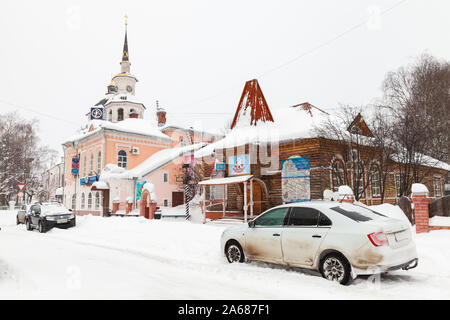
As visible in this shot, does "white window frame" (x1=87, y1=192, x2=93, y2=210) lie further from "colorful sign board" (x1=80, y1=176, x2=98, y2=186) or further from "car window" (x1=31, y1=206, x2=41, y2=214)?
"car window" (x1=31, y1=206, x2=41, y2=214)

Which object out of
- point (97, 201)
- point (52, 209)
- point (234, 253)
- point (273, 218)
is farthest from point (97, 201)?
point (273, 218)

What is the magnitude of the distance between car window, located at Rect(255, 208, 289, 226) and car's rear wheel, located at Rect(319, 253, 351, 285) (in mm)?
1307

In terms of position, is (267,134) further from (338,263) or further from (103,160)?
(103,160)

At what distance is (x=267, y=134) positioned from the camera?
64.2 ft

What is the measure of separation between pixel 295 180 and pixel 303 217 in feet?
38.7

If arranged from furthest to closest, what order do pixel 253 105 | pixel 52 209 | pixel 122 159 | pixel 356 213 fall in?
pixel 122 159
pixel 253 105
pixel 52 209
pixel 356 213

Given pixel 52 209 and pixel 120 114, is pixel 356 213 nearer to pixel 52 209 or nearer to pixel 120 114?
pixel 52 209

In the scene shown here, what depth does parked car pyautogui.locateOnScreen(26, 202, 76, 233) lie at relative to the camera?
55.9 ft

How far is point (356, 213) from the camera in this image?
6449 millimetres

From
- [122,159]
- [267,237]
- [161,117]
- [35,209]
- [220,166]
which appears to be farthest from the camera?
[161,117]

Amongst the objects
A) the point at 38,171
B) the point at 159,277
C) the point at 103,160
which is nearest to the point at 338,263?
the point at 159,277

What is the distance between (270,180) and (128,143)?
17981 mm

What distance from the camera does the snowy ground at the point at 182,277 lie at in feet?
18.0

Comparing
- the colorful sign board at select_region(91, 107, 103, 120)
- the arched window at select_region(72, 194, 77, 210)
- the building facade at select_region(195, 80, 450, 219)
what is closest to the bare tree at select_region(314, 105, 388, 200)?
the building facade at select_region(195, 80, 450, 219)
